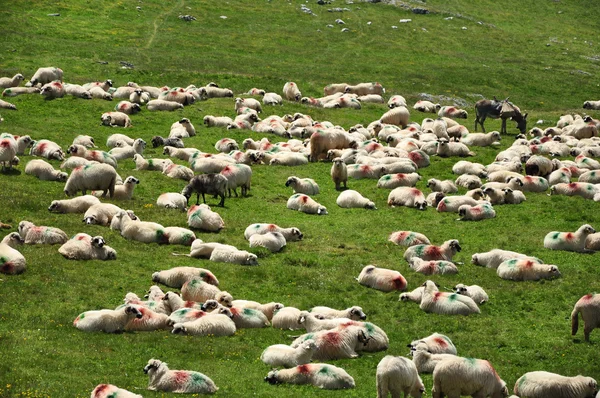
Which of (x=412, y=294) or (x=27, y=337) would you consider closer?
(x=27, y=337)

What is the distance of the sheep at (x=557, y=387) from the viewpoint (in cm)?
1800

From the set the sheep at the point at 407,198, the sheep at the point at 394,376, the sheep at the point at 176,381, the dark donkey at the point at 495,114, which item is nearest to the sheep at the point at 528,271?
the sheep at the point at 407,198

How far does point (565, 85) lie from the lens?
70.1 meters

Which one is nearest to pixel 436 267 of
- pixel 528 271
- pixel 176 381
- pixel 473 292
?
pixel 473 292

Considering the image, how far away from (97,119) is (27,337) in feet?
91.7

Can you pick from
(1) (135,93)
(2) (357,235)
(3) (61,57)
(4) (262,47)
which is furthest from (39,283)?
(4) (262,47)

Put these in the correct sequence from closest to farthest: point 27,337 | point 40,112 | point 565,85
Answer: point 27,337 → point 40,112 → point 565,85

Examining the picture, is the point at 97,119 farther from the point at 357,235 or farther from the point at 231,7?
the point at 231,7

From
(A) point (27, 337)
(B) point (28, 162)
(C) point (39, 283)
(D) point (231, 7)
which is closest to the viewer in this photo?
(A) point (27, 337)

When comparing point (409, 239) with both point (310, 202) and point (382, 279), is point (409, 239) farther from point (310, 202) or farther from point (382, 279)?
point (310, 202)

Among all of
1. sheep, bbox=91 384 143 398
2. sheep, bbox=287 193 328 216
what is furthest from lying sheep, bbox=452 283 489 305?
sheep, bbox=91 384 143 398

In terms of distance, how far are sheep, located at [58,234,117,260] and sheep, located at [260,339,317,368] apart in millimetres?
8048

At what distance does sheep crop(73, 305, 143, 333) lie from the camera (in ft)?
67.4

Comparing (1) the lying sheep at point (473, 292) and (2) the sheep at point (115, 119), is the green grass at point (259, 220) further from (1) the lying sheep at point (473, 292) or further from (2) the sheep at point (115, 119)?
(2) the sheep at point (115, 119)
